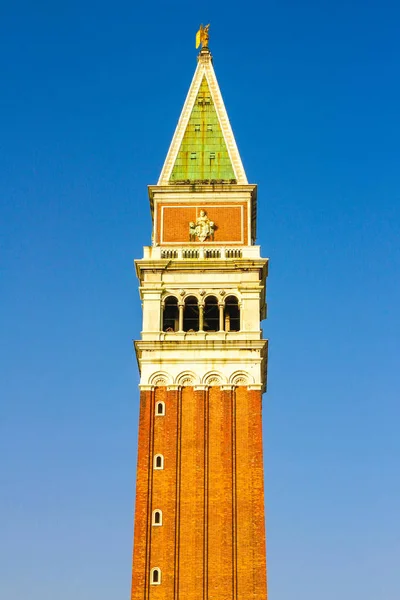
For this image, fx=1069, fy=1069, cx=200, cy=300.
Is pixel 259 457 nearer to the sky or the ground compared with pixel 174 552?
nearer to the sky

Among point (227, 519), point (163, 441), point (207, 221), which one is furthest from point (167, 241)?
point (227, 519)

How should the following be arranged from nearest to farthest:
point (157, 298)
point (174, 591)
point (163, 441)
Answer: point (174, 591) → point (163, 441) → point (157, 298)

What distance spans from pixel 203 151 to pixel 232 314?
1153cm

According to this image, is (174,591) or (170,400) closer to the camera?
(174,591)

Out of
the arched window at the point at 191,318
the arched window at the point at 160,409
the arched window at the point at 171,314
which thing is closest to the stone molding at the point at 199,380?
the arched window at the point at 160,409

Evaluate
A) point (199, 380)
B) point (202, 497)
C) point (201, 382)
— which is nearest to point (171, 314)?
point (199, 380)

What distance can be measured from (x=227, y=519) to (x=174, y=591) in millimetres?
4487

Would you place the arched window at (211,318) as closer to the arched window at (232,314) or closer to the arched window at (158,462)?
the arched window at (232,314)

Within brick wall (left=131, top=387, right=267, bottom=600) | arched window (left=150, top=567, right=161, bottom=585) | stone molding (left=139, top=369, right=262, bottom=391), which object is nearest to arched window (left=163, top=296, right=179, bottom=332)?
stone molding (left=139, top=369, right=262, bottom=391)

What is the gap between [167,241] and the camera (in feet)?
208

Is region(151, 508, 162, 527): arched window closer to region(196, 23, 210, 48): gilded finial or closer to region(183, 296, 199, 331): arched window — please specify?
region(183, 296, 199, 331): arched window

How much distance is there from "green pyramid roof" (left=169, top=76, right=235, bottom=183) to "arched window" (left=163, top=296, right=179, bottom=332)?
857 cm

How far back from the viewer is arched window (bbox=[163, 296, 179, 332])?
61.1m

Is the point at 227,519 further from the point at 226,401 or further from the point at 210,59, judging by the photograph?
the point at 210,59
